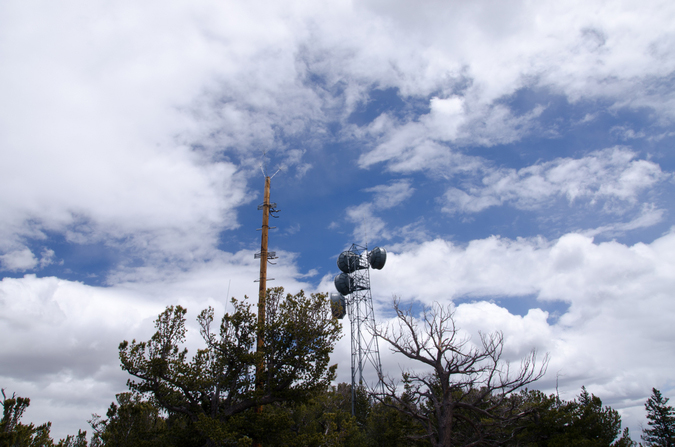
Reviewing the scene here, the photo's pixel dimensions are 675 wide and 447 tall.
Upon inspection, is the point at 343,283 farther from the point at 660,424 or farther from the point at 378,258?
the point at 660,424

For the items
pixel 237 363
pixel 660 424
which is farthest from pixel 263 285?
pixel 660 424

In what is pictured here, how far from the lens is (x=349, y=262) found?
36719mm

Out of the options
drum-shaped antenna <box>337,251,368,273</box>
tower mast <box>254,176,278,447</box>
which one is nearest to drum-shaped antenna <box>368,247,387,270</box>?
drum-shaped antenna <box>337,251,368,273</box>

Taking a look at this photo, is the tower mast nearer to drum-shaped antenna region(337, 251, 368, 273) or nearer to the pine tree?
drum-shaped antenna region(337, 251, 368, 273)

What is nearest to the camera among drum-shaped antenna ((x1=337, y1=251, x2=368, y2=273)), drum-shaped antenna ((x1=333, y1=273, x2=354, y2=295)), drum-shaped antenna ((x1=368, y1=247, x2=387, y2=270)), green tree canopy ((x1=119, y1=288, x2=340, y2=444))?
green tree canopy ((x1=119, y1=288, x2=340, y2=444))

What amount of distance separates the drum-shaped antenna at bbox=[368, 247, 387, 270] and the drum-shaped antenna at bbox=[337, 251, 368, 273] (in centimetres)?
94

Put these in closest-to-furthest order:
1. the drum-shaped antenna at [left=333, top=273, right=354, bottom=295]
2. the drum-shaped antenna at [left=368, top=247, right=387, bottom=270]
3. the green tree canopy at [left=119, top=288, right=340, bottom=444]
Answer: the green tree canopy at [left=119, top=288, right=340, bottom=444] < the drum-shaped antenna at [left=368, top=247, right=387, bottom=270] < the drum-shaped antenna at [left=333, top=273, right=354, bottom=295]

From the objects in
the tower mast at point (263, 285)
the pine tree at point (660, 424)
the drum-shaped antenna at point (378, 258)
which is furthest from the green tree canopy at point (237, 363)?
the pine tree at point (660, 424)

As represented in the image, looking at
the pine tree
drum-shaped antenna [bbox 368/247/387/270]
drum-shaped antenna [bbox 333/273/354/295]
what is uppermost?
drum-shaped antenna [bbox 368/247/387/270]

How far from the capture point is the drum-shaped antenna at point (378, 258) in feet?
118

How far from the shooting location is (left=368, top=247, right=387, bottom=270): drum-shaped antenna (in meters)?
36.0

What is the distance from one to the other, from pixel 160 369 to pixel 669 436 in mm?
48781

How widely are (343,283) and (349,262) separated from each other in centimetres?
215

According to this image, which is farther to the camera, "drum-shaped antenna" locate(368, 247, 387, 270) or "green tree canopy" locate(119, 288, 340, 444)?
"drum-shaped antenna" locate(368, 247, 387, 270)
